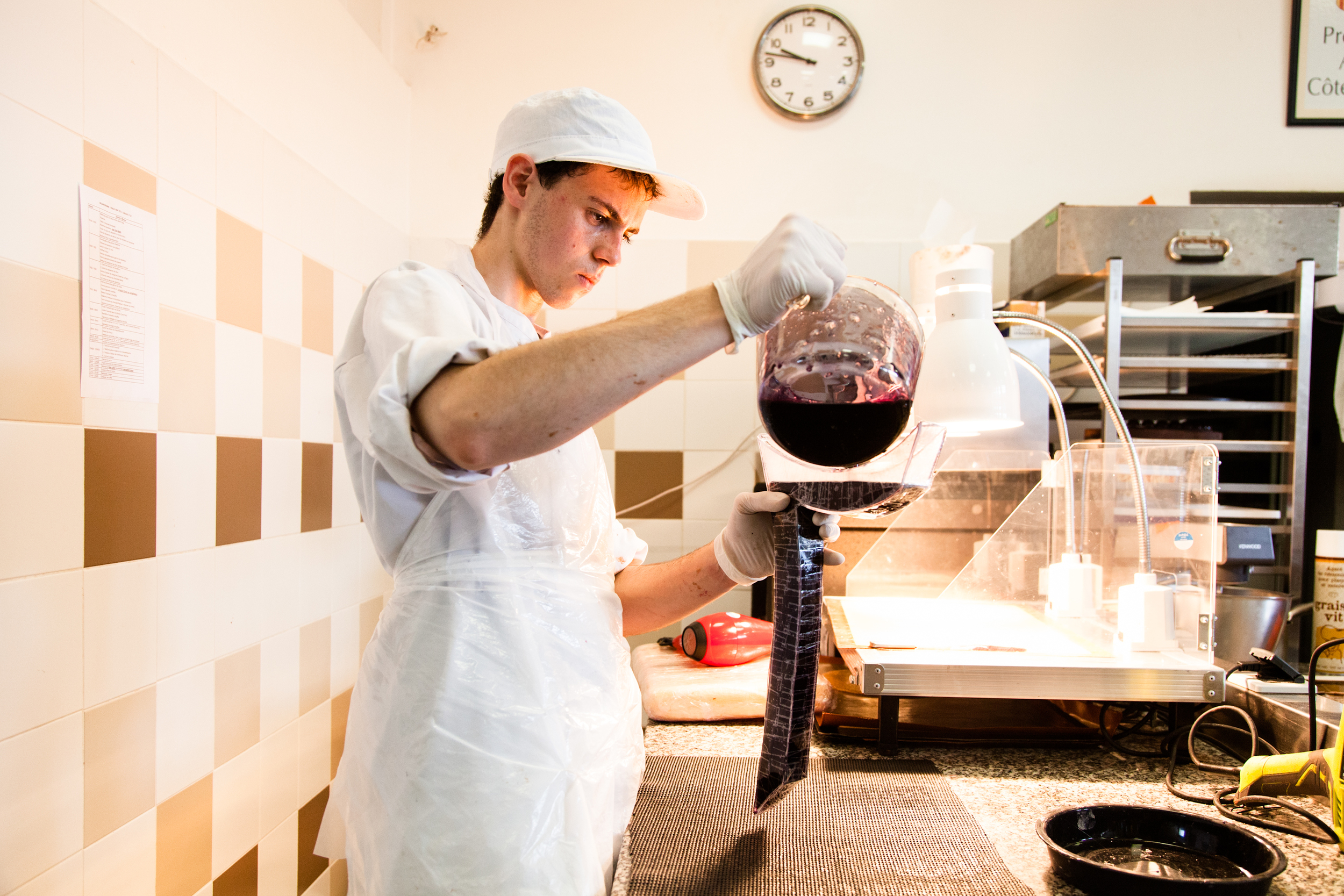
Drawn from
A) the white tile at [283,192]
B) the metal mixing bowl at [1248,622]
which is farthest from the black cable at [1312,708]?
the white tile at [283,192]

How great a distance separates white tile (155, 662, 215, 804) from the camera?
1396 millimetres

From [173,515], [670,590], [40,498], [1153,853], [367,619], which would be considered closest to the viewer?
[1153,853]

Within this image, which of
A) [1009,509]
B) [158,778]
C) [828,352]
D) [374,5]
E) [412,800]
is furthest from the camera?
[374,5]

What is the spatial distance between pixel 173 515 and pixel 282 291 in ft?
2.02

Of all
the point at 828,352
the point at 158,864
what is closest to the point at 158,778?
the point at 158,864

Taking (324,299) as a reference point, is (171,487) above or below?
below

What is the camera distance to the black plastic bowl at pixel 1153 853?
824mm

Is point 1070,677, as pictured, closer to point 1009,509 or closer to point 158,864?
point 1009,509

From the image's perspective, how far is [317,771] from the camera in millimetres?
1983

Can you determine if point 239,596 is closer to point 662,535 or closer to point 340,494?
point 340,494

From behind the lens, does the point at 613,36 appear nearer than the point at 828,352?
No

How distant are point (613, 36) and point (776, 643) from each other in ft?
7.45

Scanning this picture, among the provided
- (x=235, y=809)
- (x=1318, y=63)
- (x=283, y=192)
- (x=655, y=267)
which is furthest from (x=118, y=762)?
(x=1318, y=63)

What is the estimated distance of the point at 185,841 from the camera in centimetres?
146
